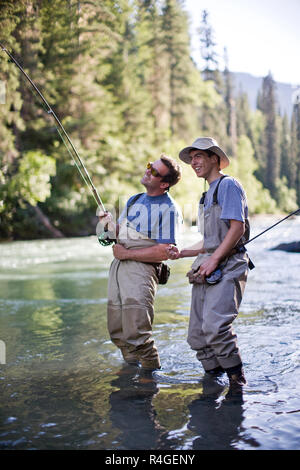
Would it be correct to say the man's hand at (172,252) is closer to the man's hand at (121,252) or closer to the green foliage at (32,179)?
Result: the man's hand at (121,252)

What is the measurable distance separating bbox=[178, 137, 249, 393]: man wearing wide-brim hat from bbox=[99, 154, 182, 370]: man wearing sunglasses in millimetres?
246

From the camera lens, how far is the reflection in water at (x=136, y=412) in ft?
8.88

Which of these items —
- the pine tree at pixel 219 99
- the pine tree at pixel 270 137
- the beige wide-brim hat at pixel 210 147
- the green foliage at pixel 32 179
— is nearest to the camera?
the beige wide-brim hat at pixel 210 147

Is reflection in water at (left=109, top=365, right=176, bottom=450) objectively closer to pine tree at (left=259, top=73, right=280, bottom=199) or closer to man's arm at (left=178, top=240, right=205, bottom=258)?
man's arm at (left=178, top=240, right=205, bottom=258)

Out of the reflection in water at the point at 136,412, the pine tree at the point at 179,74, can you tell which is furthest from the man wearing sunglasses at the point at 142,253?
the pine tree at the point at 179,74

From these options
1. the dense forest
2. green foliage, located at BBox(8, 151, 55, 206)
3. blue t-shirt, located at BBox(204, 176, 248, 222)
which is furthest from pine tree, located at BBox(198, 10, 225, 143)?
blue t-shirt, located at BBox(204, 176, 248, 222)

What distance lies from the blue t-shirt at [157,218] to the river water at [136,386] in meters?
1.01

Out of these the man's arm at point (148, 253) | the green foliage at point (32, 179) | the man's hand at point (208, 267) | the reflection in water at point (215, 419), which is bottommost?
the reflection in water at point (215, 419)

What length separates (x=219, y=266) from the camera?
132 inches

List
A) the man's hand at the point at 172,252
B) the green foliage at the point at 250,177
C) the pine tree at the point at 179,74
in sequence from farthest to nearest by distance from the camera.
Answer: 1. the green foliage at the point at 250,177
2. the pine tree at the point at 179,74
3. the man's hand at the point at 172,252

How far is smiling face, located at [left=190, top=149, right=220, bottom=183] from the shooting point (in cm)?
351

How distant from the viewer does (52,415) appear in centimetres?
312

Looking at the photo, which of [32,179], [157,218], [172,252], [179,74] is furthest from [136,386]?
[179,74]

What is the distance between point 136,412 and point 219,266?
99cm
